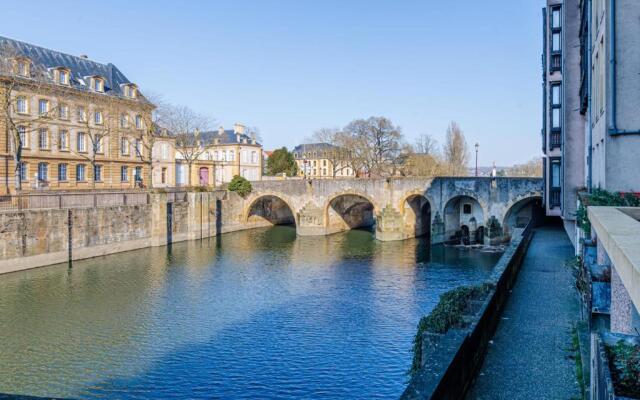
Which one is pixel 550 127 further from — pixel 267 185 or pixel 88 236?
pixel 267 185

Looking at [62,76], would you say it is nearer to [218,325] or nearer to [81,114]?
[81,114]

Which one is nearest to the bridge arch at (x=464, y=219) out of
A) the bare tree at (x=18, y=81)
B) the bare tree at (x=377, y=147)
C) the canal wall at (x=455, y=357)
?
the bare tree at (x=377, y=147)

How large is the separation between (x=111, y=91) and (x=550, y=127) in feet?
119

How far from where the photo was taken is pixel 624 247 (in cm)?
337

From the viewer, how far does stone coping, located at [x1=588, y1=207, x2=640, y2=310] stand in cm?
275

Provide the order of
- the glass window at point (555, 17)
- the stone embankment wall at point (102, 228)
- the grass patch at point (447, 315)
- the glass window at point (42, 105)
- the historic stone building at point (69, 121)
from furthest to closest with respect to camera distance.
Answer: the glass window at point (42, 105) < the historic stone building at point (69, 121) < the stone embankment wall at point (102, 228) < the glass window at point (555, 17) < the grass patch at point (447, 315)

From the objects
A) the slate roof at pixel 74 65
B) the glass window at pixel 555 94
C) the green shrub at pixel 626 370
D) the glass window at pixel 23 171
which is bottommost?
the green shrub at pixel 626 370

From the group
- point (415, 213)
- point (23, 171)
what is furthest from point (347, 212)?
point (23, 171)

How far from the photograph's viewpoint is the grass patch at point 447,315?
29.7ft

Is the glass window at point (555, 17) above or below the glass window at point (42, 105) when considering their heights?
above

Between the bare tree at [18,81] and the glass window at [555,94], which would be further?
the bare tree at [18,81]

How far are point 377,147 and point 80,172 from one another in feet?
103

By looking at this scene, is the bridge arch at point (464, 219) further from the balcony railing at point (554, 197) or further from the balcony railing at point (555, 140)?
the balcony railing at point (555, 140)

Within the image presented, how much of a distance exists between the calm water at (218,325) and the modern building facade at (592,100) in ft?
20.5
